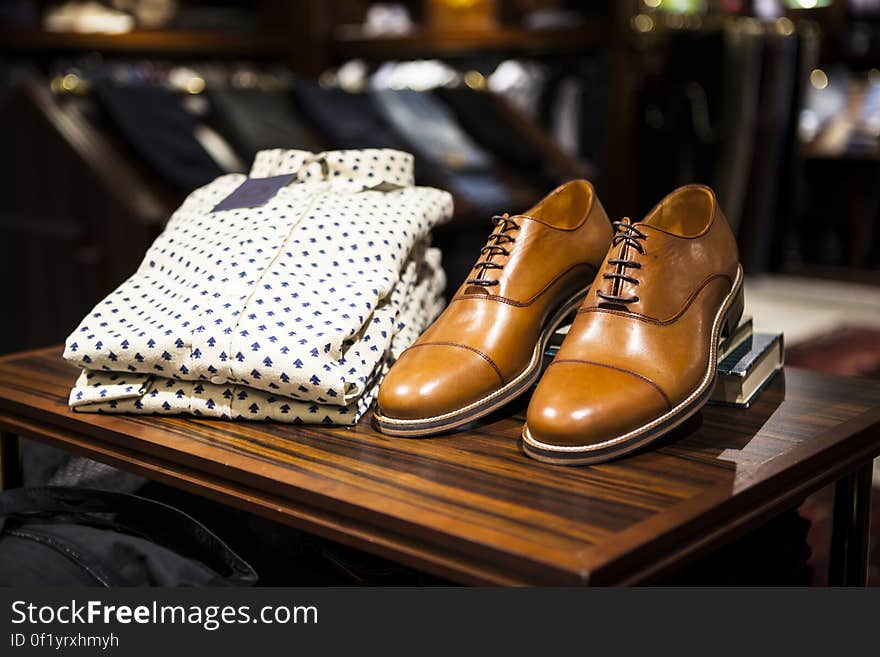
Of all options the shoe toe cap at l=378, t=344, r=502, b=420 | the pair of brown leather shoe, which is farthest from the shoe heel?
the shoe toe cap at l=378, t=344, r=502, b=420

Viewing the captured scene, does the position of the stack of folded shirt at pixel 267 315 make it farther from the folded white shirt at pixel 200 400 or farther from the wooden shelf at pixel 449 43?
the wooden shelf at pixel 449 43

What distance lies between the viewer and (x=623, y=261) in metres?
0.97

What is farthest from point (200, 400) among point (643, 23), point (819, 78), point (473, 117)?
point (819, 78)

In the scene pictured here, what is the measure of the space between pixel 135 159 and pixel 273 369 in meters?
1.85

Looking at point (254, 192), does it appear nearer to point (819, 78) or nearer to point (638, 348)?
point (638, 348)

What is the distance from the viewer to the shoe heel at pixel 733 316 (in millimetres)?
1080

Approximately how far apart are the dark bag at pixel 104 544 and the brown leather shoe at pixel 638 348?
0.30 m

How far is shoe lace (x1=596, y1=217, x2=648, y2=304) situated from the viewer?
0.97 m

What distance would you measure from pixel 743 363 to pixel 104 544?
0.66 m

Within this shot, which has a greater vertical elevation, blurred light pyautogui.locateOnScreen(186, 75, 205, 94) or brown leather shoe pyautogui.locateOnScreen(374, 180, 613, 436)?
brown leather shoe pyautogui.locateOnScreen(374, 180, 613, 436)

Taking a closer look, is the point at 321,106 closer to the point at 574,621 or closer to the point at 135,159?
the point at 135,159

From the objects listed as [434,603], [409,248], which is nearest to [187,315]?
[409,248]

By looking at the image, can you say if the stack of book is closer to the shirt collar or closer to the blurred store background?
the shirt collar

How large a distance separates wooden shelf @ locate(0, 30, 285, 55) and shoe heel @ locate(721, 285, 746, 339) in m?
3.82
